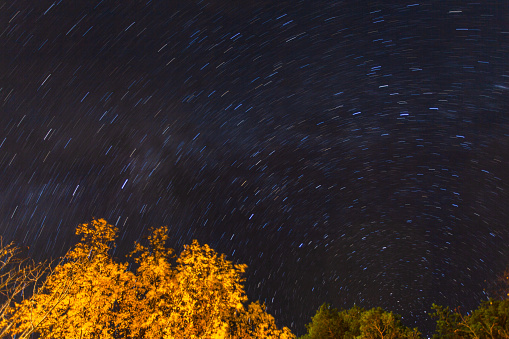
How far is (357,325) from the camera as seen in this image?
21312 mm

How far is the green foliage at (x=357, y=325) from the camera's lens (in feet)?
55.4

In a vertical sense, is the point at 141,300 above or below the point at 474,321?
above

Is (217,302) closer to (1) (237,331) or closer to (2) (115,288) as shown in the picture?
(1) (237,331)

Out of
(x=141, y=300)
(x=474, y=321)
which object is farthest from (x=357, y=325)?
(x=141, y=300)

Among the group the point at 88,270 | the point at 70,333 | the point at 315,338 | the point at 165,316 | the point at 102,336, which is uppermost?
the point at 88,270

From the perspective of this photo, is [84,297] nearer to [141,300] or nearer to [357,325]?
[141,300]

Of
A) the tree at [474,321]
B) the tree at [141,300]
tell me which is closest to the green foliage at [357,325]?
the tree at [474,321]

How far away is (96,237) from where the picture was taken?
11758mm

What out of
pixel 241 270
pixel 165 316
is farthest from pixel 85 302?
pixel 241 270

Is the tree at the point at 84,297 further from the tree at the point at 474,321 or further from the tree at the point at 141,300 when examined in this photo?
the tree at the point at 474,321

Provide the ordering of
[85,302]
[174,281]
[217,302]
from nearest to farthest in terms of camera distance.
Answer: [85,302]
[217,302]
[174,281]

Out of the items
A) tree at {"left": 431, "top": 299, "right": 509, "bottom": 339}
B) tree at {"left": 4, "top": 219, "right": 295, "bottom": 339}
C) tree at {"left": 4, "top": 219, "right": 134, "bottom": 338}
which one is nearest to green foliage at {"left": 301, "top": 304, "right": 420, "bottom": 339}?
tree at {"left": 431, "top": 299, "right": 509, "bottom": 339}

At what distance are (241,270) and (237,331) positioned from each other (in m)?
2.99

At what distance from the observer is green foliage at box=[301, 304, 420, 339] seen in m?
16.9
